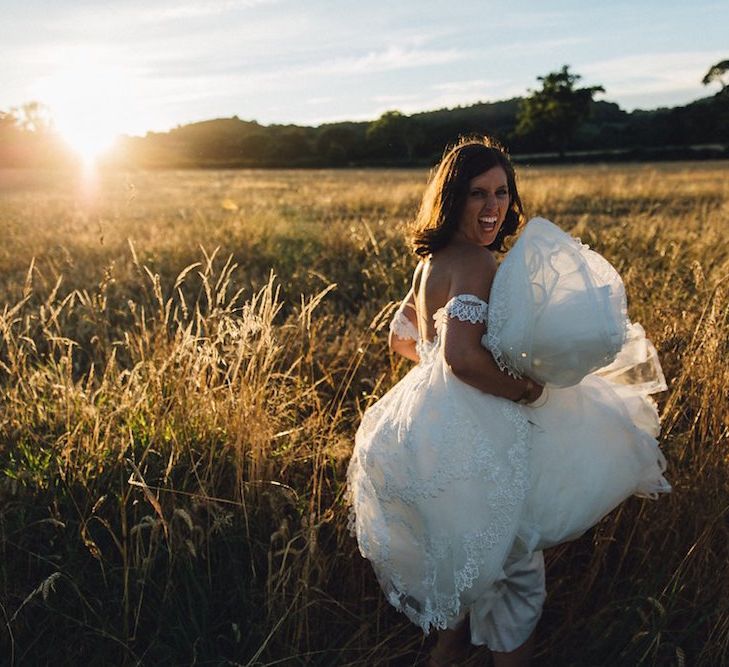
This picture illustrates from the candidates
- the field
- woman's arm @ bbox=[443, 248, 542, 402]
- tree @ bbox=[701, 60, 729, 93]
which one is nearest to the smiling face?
woman's arm @ bbox=[443, 248, 542, 402]

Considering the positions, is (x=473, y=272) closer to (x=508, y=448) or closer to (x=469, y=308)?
(x=469, y=308)

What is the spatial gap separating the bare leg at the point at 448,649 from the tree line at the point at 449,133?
158 ft

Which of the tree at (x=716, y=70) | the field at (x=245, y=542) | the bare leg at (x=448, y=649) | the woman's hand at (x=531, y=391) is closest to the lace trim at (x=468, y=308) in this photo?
the woman's hand at (x=531, y=391)

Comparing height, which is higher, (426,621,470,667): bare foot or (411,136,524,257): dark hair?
(411,136,524,257): dark hair

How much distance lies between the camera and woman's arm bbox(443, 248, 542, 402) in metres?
1.84

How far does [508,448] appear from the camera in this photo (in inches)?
74.3

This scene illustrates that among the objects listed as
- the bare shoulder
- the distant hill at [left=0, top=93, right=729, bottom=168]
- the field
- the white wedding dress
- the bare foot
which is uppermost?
the distant hill at [left=0, top=93, right=729, bottom=168]

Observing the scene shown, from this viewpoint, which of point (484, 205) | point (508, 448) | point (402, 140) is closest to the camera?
point (508, 448)

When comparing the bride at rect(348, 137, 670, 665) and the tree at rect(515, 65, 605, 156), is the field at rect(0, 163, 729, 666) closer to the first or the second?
the bride at rect(348, 137, 670, 665)

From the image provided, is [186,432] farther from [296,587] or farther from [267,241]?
[267,241]

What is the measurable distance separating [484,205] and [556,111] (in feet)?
215

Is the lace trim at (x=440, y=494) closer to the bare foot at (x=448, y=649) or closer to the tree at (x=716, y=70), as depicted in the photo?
the bare foot at (x=448, y=649)

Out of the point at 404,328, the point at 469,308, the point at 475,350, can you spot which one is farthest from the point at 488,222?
the point at 404,328

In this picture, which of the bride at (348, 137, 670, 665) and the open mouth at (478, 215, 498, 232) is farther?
the open mouth at (478, 215, 498, 232)
